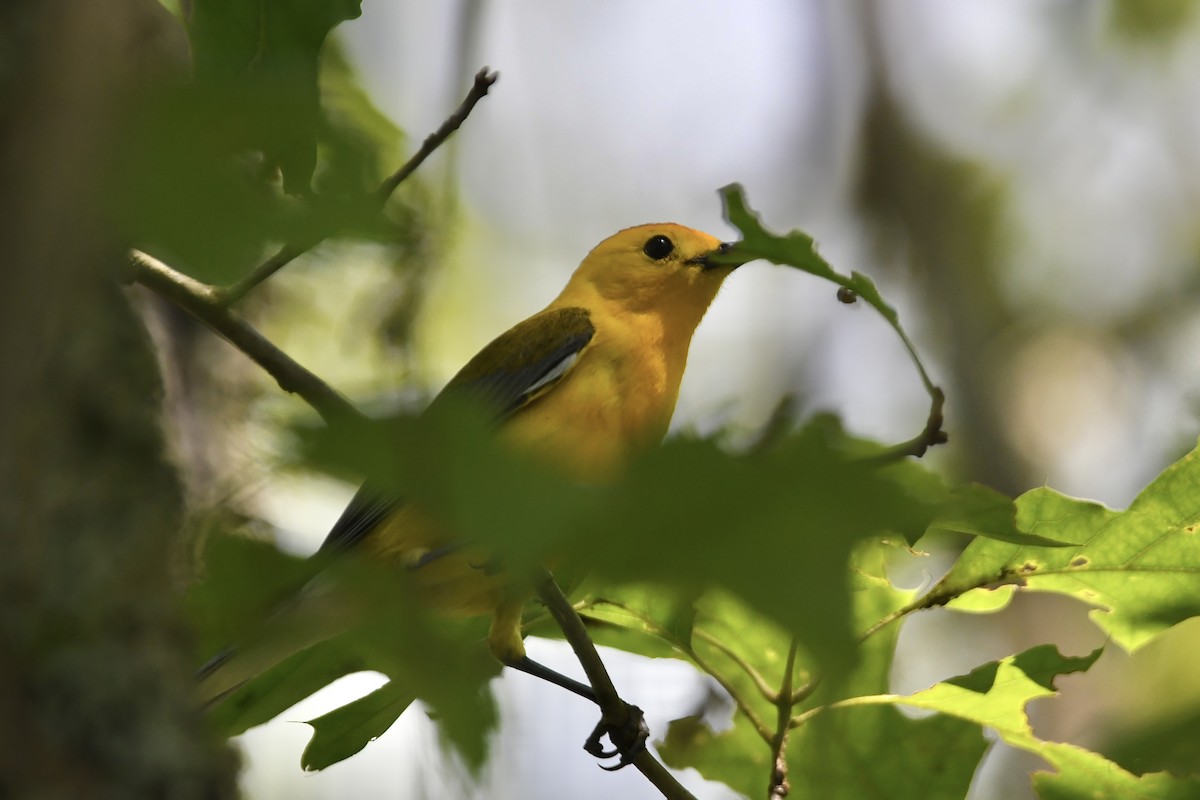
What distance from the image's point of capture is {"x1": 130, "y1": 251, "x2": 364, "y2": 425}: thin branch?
5.40 feet

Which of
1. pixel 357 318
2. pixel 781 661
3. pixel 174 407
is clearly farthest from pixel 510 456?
pixel 174 407

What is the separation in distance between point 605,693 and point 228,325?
1393 millimetres

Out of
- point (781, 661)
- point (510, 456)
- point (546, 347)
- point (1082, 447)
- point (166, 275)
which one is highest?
point (1082, 447)

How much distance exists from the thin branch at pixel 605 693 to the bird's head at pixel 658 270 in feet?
6.73

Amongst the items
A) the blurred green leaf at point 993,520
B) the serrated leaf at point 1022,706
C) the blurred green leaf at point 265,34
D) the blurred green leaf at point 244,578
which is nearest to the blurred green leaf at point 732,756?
the serrated leaf at point 1022,706

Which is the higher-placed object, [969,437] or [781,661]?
[969,437]

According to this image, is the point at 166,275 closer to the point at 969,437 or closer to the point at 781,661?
the point at 781,661

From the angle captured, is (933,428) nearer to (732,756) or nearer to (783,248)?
(783,248)

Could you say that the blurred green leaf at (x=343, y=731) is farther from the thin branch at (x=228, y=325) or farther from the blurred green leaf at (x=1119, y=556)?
the blurred green leaf at (x=1119, y=556)

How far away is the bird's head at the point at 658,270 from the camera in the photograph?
4.79 m

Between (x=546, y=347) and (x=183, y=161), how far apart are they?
3568mm

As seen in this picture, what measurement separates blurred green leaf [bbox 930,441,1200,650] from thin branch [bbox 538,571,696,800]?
733 mm

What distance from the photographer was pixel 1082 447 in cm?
1091

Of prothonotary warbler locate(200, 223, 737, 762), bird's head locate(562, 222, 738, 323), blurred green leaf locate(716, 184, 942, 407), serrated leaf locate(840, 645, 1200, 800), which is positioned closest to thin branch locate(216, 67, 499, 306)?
blurred green leaf locate(716, 184, 942, 407)
